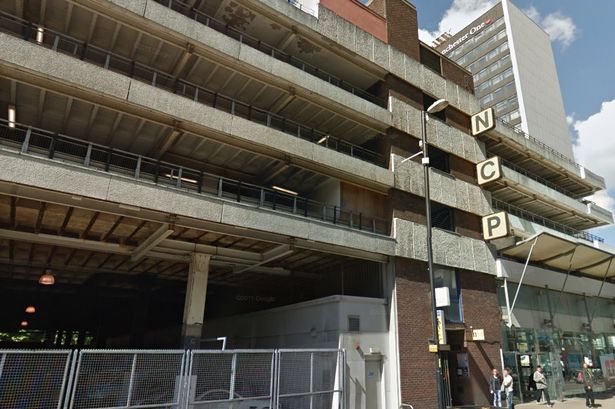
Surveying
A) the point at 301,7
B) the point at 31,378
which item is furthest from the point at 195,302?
the point at 301,7

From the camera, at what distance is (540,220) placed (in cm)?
3139

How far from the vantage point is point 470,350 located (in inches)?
757

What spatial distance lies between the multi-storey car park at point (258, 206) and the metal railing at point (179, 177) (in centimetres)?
11

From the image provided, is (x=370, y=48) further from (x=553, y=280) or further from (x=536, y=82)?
(x=536, y=82)

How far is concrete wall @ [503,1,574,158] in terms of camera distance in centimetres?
5812

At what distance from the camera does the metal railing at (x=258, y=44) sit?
16245mm

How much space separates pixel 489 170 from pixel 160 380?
20.1 meters

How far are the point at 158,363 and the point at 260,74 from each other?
446 inches

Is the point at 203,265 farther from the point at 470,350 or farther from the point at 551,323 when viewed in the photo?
the point at 551,323

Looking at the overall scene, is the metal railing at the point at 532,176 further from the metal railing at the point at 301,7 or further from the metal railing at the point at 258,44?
the metal railing at the point at 301,7

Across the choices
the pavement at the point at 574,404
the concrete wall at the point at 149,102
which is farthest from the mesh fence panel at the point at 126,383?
the pavement at the point at 574,404

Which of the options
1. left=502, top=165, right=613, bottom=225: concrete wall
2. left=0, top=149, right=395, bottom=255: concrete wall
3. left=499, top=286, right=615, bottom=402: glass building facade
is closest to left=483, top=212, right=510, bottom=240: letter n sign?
left=499, top=286, right=615, bottom=402: glass building facade

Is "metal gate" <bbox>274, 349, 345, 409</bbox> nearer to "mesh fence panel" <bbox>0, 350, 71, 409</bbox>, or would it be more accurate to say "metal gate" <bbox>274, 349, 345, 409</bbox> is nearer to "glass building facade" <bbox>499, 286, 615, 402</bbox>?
"mesh fence panel" <bbox>0, 350, 71, 409</bbox>

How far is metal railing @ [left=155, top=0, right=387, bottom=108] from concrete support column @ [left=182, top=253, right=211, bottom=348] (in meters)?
9.23
